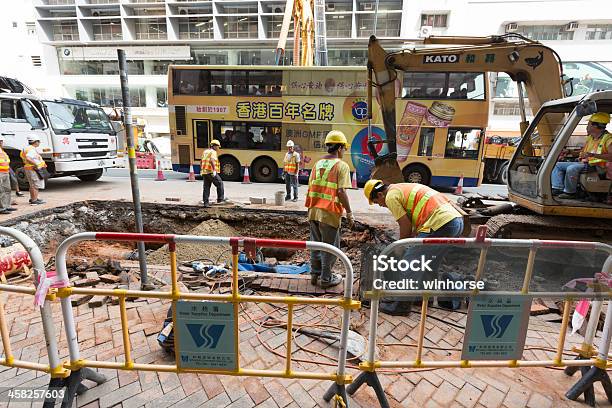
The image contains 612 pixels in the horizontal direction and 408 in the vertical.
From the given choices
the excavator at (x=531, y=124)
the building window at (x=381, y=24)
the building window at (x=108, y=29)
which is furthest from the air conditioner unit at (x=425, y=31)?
the building window at (x=108, y=29)

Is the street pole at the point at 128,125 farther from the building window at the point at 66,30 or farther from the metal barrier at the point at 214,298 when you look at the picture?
the building window at the point at 66,30

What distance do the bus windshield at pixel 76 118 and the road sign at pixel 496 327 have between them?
11.1 meters

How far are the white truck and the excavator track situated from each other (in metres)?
10.9

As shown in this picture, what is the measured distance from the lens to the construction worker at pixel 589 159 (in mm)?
3980

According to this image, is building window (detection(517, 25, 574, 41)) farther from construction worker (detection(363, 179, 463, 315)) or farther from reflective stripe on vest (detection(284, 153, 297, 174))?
construction worker (detection(363, 179, 463, 315))

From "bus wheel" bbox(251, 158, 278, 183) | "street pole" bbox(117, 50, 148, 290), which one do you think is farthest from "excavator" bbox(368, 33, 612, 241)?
"bus wheel" bbox(251, 158, 278, 183)

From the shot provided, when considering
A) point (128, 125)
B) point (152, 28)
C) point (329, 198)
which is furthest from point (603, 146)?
point (152, 28)

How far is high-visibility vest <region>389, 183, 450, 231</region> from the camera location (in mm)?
3078

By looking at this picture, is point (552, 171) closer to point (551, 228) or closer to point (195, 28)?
point (551, 228)

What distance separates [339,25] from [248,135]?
2237 cm

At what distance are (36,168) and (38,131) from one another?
1960 millimetres

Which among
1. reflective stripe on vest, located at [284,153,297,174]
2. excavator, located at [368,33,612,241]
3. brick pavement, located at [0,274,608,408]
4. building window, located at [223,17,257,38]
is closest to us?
brick pavement, located at [0,274,608,408]

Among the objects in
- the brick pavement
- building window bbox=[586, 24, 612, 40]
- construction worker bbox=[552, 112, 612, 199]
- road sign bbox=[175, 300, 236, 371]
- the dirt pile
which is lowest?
the dirt pile

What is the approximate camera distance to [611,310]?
7.43 feet
